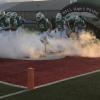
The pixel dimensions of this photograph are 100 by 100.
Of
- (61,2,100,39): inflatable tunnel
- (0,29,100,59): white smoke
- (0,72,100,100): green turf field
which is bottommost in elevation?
(0,72,100,100): green turf field

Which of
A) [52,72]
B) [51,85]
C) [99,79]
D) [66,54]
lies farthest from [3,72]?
[66,54]

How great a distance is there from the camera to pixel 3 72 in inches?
508

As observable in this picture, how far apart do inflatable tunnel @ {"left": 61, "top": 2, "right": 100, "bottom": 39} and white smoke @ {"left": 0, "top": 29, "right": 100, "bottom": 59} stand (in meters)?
2.51

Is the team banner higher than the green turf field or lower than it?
higher

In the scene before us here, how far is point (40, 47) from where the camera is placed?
18.5 metres

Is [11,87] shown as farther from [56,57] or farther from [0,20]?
→ [0,20]

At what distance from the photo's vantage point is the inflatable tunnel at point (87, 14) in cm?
2272

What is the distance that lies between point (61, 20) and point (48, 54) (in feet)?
16.0

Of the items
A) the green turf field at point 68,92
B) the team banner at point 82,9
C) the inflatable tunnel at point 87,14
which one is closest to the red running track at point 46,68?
the green turf field at point 68,92

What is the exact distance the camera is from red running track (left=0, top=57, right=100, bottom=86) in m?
11.7

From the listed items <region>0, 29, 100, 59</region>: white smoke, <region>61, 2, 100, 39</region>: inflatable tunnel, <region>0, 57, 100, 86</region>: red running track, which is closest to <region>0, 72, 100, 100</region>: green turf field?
<region>0, 57, 100, 86</region>: red running track

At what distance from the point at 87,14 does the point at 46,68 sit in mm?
10128

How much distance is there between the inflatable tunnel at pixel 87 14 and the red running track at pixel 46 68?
638 cm

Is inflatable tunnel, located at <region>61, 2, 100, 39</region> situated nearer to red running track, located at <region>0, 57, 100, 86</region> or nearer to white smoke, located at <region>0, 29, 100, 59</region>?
white smoke, located at <region>0, 29, 100, 59</region>
